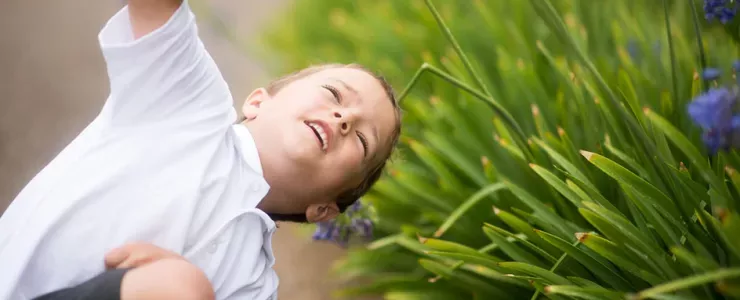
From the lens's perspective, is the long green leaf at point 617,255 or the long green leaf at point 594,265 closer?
the long green leaf at point 617,255

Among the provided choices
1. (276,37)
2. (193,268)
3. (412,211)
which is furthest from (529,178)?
(276,37)

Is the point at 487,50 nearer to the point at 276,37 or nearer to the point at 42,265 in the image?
the point at 276,37

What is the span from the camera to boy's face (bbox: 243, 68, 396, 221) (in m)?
1.53

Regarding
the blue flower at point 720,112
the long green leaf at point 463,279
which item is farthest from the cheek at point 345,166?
the blue flower at point 720,112

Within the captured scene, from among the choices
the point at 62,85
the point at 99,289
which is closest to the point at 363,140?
the point at 99,289

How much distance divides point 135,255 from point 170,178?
167 mm

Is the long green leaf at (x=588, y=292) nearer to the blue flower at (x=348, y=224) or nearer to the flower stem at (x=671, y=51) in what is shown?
the flower stem at (x=671, y=51)

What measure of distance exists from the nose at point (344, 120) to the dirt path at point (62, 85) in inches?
51.1

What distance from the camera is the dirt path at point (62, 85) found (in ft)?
9.55

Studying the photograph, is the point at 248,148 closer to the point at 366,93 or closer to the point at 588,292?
the point at 366,93

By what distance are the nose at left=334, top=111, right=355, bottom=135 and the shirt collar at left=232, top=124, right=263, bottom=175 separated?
0.62ft

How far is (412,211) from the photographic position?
8.05 feet

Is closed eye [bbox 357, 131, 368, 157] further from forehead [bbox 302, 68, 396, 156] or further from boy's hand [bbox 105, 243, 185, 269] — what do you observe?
boy's hand [bbox 105, 243, 185, 269]

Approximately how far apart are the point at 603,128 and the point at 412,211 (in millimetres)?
745
